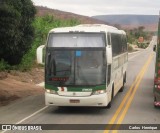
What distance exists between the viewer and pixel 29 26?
22.9m

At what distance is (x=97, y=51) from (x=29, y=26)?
691cm

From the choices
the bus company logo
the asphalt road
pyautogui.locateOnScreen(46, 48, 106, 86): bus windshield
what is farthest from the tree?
the bus company logo

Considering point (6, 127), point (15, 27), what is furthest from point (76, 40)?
point (6, 127)

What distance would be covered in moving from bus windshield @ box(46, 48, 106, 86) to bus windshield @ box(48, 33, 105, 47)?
0.73ft

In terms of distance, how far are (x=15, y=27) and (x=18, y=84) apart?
21.7 ft

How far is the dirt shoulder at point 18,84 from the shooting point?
22234 millimetres

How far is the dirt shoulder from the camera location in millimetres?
22234

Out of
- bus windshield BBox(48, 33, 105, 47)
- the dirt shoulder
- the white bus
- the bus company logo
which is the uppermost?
bus windshield BBox(48, 33, 105, 47)

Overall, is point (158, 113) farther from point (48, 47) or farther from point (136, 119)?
point (48, 47)

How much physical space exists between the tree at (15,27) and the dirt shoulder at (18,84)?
1.67 metres

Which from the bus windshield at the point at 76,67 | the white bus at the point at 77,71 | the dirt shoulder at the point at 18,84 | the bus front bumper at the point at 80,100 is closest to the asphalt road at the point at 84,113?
the bus front bumper at the point at 80,100

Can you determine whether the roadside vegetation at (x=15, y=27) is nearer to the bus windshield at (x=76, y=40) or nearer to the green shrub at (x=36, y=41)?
the bus windshield at (x=76, y=40)

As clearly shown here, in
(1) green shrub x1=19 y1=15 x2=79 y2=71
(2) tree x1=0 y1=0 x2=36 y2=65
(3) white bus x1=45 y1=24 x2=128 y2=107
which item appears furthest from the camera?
(1) green shrub x1=19 y1=15 x2=79 y2=71

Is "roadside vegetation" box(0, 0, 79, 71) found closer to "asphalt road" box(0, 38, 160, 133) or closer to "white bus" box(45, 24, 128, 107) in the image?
"asphalt road" box(0, 38, 160, 133)
